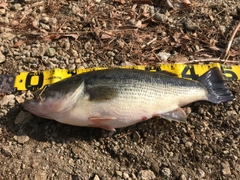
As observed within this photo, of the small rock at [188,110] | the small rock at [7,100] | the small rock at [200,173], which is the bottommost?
the small rock at [200,173]

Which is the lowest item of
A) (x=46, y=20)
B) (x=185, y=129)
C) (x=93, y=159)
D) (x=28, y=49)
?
(x=93, y=159)

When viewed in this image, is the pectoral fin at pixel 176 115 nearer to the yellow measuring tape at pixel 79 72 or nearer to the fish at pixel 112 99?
the fish at pixel 112 99

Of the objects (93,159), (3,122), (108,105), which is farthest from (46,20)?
(93,159)

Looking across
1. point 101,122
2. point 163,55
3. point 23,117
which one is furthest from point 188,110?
point 23,117

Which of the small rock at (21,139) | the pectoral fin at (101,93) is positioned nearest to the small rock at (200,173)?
the pectoral fin at (101,93)

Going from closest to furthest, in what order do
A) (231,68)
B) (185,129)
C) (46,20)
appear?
1. (185,129)
2. (231,68)
3. (46,20)

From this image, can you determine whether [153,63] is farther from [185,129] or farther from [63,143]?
[63,143]
